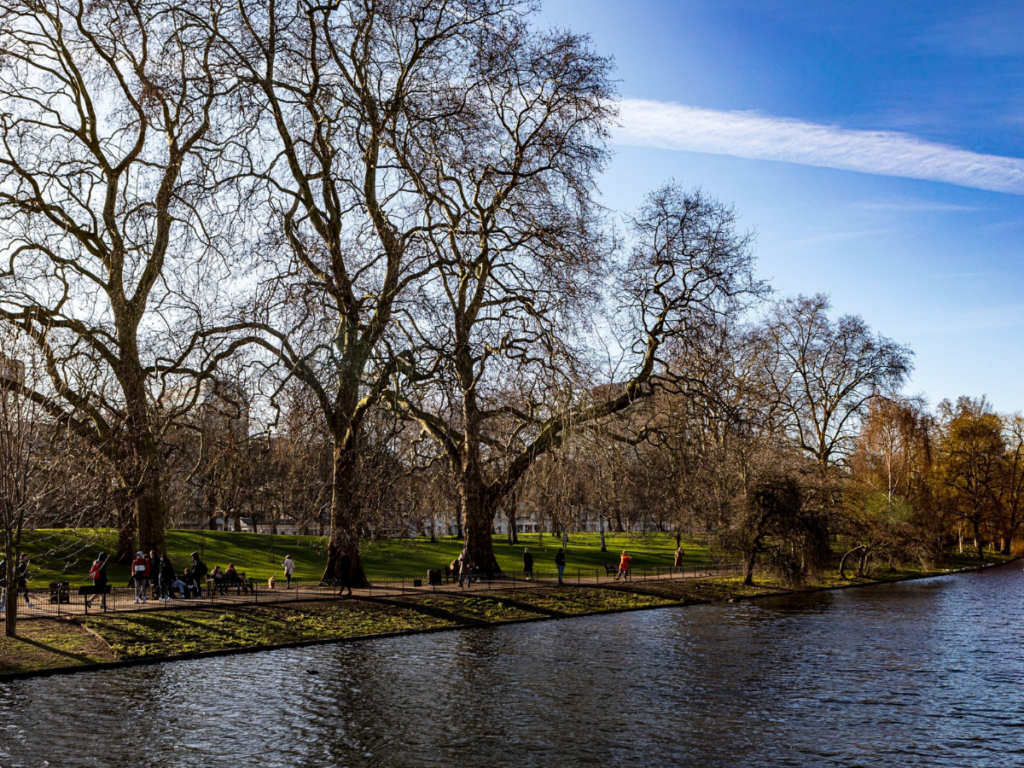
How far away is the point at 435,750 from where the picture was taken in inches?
578

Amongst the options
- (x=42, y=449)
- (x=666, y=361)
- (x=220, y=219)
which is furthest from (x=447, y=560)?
(x=220, y=219)

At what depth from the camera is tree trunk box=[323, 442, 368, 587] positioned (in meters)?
25.8

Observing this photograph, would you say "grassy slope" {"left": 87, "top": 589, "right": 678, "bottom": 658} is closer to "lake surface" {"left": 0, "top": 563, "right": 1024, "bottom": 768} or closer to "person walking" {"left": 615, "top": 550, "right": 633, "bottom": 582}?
"lake surface" {"left": 0, "top": 563, "right": 1024, "bottom": 768}

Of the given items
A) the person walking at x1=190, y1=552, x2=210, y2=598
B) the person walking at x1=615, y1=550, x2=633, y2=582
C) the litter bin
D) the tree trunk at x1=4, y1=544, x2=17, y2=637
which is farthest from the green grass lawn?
the tree trunk at x1=4, y1=544, x2=17, y2=637

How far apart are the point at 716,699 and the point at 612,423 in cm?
1465

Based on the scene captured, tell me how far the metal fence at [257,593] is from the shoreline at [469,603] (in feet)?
3.63

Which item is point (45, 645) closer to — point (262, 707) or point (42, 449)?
point (42, 449)

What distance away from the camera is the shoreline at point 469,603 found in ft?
73.1

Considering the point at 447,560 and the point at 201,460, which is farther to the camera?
the point at 447,560

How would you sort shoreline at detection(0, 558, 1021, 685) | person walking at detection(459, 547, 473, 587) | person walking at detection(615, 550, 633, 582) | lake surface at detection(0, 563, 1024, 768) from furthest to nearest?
person walking at detection(615, 550, 633, 582) < person walking at detection(459, 547, 473, 587) < shoreline at detection(0, 558, 1021, 685) < lake surface at detection(0, 563, 1024, 768)

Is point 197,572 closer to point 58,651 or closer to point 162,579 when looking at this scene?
point 162,579

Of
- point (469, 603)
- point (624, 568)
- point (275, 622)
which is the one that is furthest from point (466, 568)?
point (275, 622)

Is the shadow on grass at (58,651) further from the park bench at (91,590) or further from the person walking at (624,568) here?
the person walking at (624,568)

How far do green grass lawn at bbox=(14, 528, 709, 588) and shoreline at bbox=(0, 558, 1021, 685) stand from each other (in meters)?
5.10
